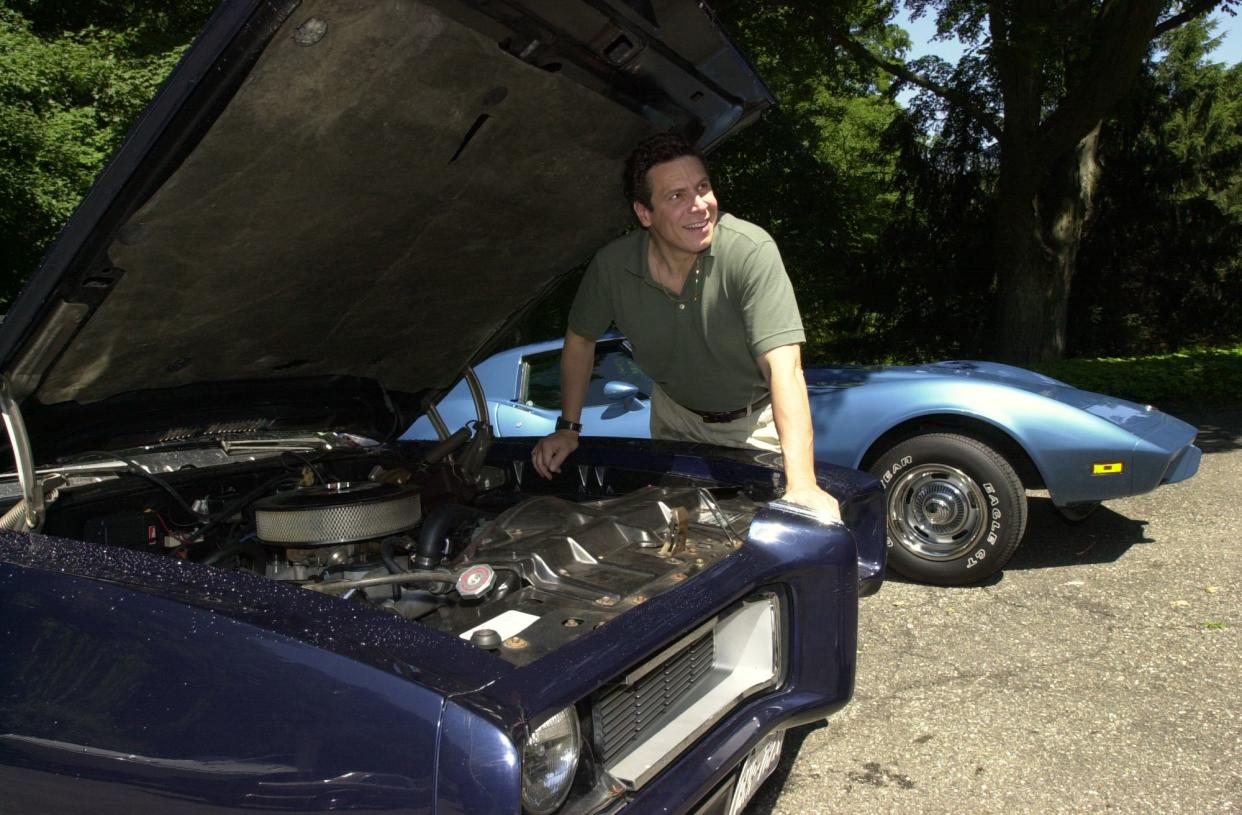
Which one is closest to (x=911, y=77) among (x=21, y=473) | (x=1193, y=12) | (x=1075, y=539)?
(x=1193, y=12)

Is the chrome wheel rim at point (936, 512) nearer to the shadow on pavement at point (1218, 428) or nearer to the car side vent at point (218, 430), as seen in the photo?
the car side vent at point (218, 430)

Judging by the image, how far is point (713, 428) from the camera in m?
3.36

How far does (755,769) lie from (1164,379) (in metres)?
9.73

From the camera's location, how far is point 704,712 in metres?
2.06

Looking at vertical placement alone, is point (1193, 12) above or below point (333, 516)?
above

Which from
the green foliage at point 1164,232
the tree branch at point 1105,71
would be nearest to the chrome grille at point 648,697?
the tree branch at point 1105,71

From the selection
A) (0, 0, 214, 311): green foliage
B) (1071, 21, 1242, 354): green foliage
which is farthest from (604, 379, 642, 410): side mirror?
(1071, 21, 1242, 354): green foliage

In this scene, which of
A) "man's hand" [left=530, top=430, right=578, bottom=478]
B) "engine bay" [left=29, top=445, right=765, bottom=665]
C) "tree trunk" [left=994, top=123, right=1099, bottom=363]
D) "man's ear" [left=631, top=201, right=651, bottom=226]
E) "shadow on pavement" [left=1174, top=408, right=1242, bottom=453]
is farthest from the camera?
"tree trunk" [left=994, top=123, right=1099, bottom=363]

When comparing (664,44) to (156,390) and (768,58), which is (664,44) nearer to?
(156,390)

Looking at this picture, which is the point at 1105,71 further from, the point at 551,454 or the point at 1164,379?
the point at 551,454

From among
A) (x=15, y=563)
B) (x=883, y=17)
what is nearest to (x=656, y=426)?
(x=15, y=563)

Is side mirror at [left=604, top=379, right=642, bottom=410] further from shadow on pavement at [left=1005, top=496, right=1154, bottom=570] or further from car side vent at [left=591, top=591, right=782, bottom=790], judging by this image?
car side vent at [left=591, top=591, right=782, bottom=790]

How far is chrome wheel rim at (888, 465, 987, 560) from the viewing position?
441cm

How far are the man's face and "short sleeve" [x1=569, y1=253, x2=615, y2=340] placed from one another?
35 cm
